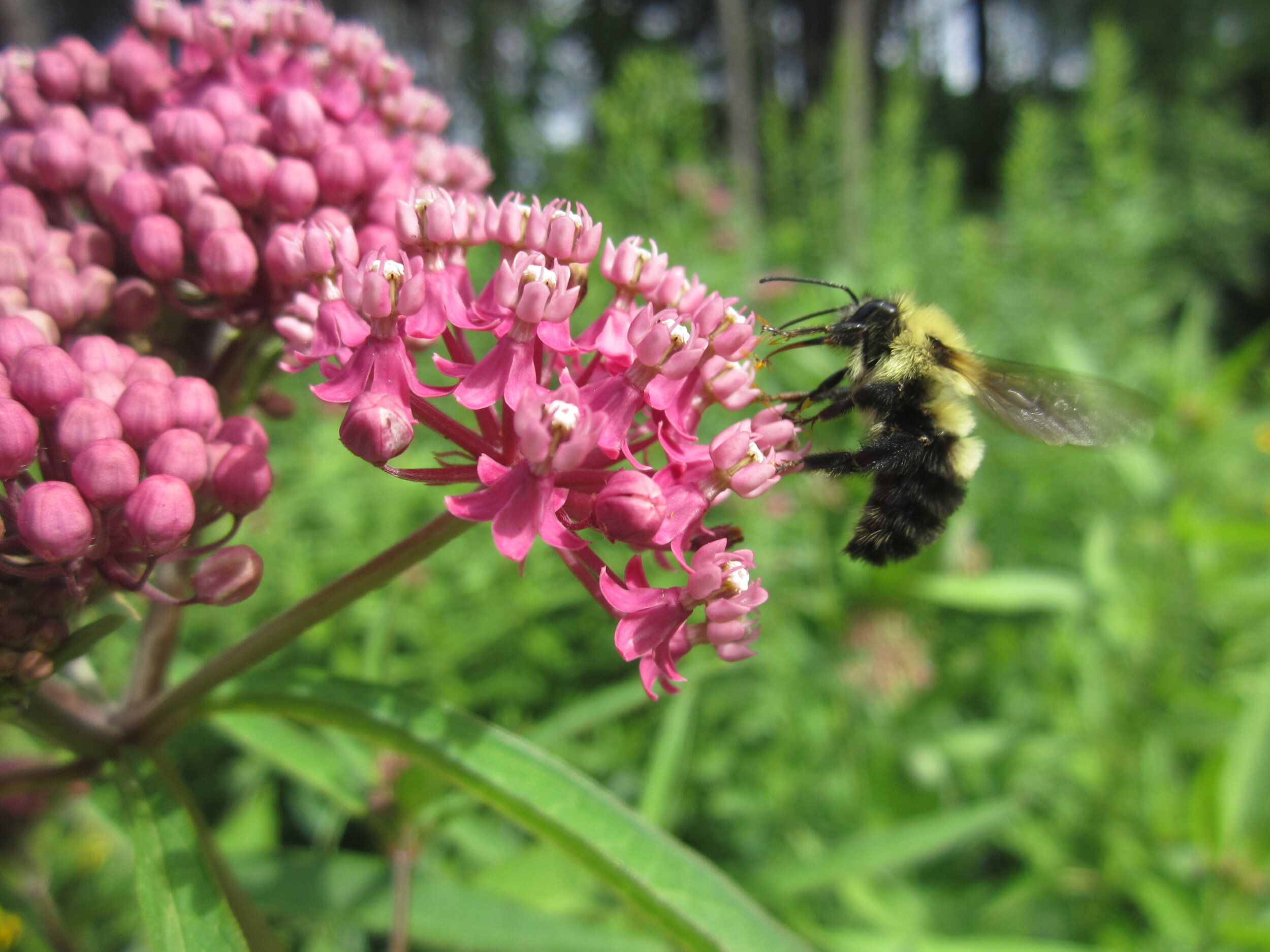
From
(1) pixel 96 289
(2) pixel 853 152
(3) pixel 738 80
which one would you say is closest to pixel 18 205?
(1) pixel 96 289

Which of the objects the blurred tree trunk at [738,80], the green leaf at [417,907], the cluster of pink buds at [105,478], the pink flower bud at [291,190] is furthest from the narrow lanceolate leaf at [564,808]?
the blurred tree trunk at [738,80]

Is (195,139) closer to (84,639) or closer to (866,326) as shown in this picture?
(84,639)

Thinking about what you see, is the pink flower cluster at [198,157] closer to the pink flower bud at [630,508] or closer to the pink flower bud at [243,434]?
the pink flower bud at [243,434]

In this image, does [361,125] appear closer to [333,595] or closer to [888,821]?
[333,595]

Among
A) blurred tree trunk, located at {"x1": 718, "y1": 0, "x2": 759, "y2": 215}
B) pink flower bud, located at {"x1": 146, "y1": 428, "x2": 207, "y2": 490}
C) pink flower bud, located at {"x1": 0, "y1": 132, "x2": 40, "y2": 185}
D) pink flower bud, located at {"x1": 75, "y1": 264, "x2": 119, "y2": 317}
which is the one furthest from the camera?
blurred tree trunk, located at {"x1": 718, "y1": 0, "x2": 759, "y2": 215}

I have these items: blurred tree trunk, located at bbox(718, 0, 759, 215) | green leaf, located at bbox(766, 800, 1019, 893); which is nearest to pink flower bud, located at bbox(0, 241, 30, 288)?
green leaf, located at bbox(766, 800, 1019, 893)

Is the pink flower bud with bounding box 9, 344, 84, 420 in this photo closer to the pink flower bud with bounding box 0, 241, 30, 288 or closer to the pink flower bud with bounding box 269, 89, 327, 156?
the pink flower bud with bounding box 0, 241, 30, 288
